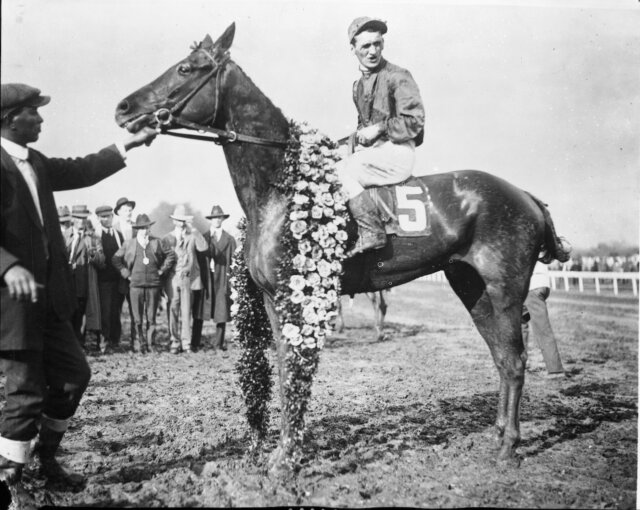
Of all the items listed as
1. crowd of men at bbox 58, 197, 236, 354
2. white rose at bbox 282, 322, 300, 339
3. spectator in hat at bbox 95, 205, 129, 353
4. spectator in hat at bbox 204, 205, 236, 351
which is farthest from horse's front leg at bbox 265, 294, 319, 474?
spectator in hat at bbox 204, 205, 236, 351

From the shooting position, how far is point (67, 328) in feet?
12.2

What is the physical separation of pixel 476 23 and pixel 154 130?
307 cm

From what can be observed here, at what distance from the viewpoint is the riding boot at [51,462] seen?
3.77 metres

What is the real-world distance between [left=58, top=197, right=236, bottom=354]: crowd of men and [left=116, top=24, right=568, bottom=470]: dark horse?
403cm

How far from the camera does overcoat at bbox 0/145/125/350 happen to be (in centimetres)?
332

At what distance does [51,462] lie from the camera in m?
3.81

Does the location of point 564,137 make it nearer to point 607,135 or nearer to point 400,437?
point 607,135

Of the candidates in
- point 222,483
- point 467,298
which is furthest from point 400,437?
point 222,483

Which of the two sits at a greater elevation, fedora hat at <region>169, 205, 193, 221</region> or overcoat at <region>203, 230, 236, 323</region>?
fedora hat at <region>169, 205, 193, 221</region>

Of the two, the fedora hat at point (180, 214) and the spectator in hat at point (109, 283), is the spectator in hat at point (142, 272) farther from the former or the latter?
the fedora hat at point (180, 214)

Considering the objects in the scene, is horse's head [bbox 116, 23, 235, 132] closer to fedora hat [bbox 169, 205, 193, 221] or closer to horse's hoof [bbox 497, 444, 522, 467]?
horse's hoof [bbox 497, 444, 522, 467]

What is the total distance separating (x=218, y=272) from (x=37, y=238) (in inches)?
276

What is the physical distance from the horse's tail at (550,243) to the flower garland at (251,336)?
2.58 meters

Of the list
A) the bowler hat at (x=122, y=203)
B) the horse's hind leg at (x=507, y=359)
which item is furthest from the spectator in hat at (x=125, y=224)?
the horse's hind leg at (x=507, y=359)
